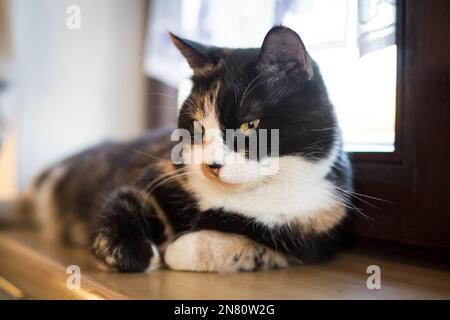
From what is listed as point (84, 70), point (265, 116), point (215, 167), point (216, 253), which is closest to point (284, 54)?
point (265, 116)

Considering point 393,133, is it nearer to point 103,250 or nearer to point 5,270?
point 103,250

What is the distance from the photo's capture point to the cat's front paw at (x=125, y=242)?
90cm

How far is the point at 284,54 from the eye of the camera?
83 centimetres

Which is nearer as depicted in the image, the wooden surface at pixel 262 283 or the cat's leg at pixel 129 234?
the wooden surface at pixel 262 283

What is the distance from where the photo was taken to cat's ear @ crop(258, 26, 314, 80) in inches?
31.4

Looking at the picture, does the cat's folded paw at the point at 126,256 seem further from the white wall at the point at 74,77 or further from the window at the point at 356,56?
the white wall at the point at 74,77

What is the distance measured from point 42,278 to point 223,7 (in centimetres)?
84

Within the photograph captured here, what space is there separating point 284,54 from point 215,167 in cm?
24

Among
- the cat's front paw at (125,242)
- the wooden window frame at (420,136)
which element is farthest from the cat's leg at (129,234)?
the wooden window frame at (420,136)

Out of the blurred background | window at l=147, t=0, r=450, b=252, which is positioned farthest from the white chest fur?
the blurred background

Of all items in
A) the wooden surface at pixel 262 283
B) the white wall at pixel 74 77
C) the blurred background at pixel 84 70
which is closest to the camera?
the wooden surface at pixel 262 283

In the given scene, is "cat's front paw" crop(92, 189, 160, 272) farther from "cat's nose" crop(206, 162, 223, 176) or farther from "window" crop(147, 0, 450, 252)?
"window" crop(147, 0, 450, 252)

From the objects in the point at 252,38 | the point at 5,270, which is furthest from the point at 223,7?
the point at 5,270

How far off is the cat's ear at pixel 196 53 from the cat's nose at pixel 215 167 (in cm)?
23
